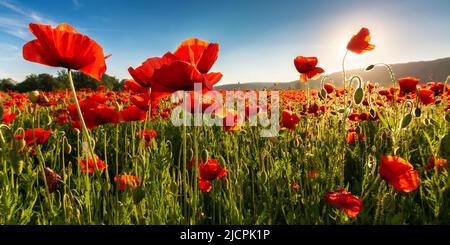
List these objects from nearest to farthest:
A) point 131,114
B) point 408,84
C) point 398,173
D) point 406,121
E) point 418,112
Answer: point 398,173
point 131,114
point 406,121
point 418,112
point 408,84

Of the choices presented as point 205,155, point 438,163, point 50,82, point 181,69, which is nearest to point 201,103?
point 205,155

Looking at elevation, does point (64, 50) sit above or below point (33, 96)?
above

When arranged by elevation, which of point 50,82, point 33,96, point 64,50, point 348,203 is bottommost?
point 348,203

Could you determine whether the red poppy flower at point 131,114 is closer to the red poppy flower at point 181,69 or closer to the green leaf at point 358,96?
→ the red poppy flower at point 181,69

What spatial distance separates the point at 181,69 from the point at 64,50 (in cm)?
33

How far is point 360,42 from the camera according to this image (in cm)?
169

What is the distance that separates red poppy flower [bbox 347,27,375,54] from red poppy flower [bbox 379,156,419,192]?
0.87 meters

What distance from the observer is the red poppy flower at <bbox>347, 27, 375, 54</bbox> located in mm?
1692

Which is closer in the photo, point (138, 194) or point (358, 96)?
point (138, 194)

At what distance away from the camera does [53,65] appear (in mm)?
866

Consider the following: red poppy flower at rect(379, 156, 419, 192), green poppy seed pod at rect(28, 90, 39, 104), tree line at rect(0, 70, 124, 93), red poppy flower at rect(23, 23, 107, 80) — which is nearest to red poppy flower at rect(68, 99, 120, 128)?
green poppy seed pod at rect(28, 90, 39, 104)

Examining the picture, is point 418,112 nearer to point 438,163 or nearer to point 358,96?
point 438,163

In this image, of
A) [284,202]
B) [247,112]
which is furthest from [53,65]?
[284,202]
